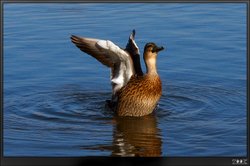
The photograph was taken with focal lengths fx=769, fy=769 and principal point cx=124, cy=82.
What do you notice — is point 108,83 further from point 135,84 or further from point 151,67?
point 151,67

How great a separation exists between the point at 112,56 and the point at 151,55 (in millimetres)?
832

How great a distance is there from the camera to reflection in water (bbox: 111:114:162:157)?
7703mm

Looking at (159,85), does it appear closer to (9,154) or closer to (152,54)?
(152,54)

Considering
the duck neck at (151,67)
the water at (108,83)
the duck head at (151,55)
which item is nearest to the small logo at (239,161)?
the water at (108,83)

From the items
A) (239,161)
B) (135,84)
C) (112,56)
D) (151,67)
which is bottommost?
(239,161)

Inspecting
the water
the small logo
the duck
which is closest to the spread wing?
the duck

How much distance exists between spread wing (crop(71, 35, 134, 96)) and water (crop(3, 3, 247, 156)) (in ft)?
1.01

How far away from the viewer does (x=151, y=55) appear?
9664 millimetres

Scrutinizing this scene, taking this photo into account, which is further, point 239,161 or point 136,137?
point 136,137

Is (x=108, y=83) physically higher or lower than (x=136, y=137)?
higher

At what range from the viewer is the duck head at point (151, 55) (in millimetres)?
9523

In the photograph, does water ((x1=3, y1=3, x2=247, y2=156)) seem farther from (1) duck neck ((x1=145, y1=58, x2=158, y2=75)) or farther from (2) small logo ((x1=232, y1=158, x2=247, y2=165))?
(2) small logo ((x1=232, y1=158, x2=247, y2=165))

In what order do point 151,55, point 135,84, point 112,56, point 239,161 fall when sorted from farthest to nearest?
point 135,84 < point 151,55 < point 112,56 < point 239,161

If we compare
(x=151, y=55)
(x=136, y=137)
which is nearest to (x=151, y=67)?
(x=151, y=55)
